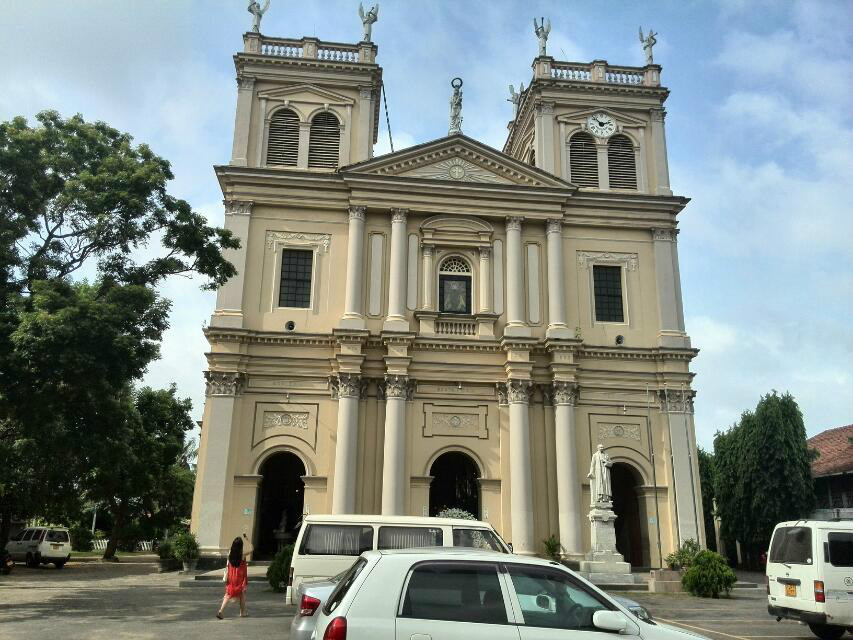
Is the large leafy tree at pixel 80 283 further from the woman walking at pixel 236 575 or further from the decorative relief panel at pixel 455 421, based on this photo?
the decorative relief panel at pixel 455 421

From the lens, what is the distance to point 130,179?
16.0 metres

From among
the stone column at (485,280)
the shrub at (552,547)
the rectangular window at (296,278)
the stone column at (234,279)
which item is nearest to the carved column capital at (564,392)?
the stone column at (485,280)

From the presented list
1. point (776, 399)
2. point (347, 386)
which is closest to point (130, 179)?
point (347, 386)

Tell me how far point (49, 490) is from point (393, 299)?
14495mm

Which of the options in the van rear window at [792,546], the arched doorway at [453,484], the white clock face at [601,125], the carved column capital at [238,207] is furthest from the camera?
the white clock face at [601,125]

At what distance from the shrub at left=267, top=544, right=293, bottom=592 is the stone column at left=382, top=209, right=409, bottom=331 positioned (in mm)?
9625

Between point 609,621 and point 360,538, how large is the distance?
822 cm

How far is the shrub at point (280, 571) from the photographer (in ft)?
57.4

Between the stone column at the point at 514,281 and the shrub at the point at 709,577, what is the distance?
9.93m

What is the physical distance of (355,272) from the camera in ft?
85.4

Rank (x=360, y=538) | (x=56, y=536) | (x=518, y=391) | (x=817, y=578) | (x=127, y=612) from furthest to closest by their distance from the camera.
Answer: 1. (x=56, y=536)
2. (x=518, y=391)
3. (x=127, y=612)
4. (x=360, y=538)
5. (x=817, y=578)

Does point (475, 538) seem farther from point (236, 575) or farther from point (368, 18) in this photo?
point (368, 18)

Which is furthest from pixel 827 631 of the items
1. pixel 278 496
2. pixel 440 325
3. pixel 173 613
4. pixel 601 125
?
pixel 601 125

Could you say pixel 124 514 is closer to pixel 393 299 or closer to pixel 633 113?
pixel 393 299
